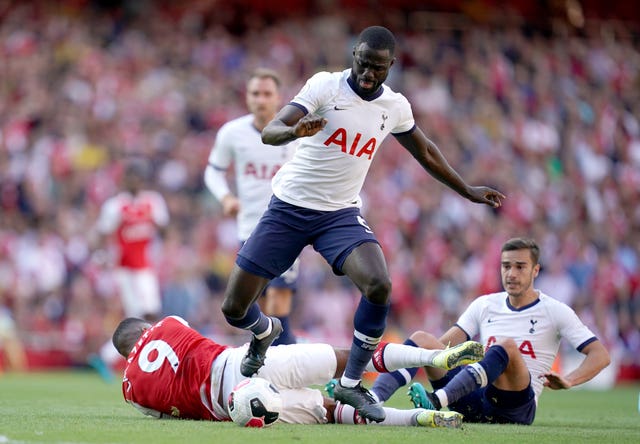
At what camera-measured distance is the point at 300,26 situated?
24906 millimetres

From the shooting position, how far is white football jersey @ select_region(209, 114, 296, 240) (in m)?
10.7

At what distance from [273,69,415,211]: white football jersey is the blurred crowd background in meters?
7.25

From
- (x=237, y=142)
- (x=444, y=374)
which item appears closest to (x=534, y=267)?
(x=444, y=374)

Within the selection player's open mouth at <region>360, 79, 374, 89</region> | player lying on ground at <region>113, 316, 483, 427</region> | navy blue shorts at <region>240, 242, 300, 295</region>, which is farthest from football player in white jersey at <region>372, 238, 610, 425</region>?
navy blue shorts at <region>240, 242, 300, 295</region>

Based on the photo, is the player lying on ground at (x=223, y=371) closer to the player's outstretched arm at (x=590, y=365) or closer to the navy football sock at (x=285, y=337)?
the player's outstretched arm at (x=590, y=365)

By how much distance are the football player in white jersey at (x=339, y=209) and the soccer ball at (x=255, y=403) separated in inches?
13.5

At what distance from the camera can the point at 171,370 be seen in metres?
7.40

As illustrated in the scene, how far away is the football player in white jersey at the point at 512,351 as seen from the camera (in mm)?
7883

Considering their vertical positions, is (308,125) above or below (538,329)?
above

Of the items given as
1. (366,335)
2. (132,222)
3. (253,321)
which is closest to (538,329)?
(366,335)

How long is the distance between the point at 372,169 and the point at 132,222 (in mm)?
7332

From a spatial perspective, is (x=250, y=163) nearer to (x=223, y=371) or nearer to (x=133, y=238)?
(x=223, y=371)

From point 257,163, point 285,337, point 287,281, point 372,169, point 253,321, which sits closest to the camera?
point 253,321

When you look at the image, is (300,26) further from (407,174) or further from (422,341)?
(422,341)
